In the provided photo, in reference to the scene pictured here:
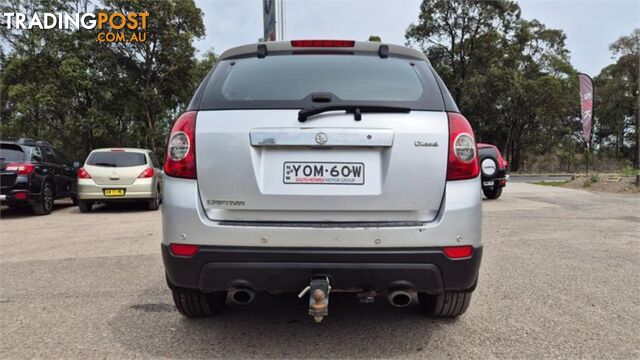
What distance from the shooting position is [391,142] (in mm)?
2490

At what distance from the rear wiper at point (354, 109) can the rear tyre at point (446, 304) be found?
49.2 inches

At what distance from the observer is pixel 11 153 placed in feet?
31.2

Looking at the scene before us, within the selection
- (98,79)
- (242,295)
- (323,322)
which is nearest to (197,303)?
(242,295)

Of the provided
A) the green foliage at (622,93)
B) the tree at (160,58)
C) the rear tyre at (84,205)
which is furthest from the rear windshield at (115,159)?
the green foliage at (622,93)

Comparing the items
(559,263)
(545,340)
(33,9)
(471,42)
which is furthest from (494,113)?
(545,340)

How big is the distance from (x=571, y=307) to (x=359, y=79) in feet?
7.87

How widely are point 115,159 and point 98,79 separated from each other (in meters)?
15.0

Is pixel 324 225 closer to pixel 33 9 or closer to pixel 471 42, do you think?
pixel 33 9

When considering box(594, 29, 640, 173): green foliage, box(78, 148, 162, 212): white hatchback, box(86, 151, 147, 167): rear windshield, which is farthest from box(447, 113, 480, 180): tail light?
box(594, 29, 640, 173): green foliage

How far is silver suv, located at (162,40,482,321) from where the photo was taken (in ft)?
8.07

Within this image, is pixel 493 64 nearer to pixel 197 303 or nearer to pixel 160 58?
pixel 160 58

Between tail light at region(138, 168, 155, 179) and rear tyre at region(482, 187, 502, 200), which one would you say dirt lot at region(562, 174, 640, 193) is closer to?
rear tyre at region(482, 187, 502, 200)

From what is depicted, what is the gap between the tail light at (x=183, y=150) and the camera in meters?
2.55

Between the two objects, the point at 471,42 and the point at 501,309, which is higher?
the point at 471,42
